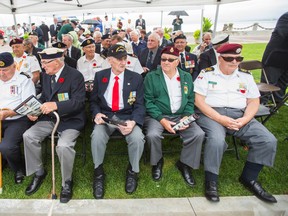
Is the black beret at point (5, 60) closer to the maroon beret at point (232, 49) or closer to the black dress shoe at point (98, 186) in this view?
the black dress shoe at point (98, 186)

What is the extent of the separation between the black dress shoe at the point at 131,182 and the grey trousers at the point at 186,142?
30 centimetres

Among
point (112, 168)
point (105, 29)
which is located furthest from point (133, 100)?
point (105, 29)

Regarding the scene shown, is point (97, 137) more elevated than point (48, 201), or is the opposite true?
point (97, 137)

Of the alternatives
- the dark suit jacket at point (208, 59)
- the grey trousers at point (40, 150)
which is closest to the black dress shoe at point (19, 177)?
the grey trousers at point (40, 150)

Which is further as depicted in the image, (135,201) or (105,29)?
(105,29)

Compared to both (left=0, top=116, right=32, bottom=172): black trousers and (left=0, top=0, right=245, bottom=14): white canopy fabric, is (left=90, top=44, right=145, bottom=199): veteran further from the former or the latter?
(left=0, top=0, right=245, bottom=14): white canopy fabric

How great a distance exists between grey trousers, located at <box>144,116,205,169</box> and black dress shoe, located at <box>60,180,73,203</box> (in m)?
1.06

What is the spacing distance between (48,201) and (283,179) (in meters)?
2.96

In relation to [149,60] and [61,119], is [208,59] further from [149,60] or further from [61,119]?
[61,119]

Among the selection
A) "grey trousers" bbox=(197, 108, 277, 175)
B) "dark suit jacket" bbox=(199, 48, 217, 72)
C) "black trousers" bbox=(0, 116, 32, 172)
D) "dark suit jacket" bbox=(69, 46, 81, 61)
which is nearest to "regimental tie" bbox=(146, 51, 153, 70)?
"dark suit jacket" bbox=(199, 48, 217, 72)

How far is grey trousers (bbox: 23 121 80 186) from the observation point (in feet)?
9.30

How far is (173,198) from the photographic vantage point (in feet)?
9.43

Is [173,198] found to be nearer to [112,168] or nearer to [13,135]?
[112,168]

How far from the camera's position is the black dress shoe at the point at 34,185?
116 inches
